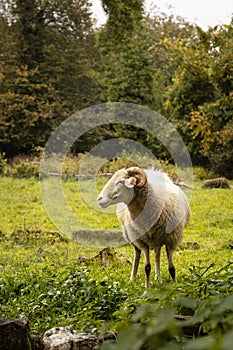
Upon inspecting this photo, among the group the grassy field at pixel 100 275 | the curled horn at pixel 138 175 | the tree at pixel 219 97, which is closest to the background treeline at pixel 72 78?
the tree at pixel 219 97

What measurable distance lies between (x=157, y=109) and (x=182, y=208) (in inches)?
861

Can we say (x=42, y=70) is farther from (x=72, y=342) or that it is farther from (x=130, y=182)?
(x=72, y=342)

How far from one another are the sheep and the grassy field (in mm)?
533

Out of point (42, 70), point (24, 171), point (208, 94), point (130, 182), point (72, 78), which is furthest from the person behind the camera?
point (72, 78)

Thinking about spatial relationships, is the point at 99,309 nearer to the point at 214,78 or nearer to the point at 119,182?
the point at 119,182

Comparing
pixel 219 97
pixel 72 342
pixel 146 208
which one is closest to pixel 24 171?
pixel 219 97

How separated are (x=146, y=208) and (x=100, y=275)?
1.30 metres

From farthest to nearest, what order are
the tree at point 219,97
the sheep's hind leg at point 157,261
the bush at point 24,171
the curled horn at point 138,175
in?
the bush at point 24,171
the tree at point 219,97
the sheep's hind leg at point 157,261
the curled horn at point 138,175

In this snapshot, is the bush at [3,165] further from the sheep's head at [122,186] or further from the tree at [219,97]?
the sheep's head at [122,186]

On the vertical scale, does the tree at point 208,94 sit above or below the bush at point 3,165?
above

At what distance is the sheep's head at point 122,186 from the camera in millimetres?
6465

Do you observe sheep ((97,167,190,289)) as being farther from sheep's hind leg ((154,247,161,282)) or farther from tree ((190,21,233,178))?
tree ((190,21,233,178))

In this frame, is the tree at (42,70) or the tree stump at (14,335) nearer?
the tree stump at (14,335)

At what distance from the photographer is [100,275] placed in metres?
7.35
